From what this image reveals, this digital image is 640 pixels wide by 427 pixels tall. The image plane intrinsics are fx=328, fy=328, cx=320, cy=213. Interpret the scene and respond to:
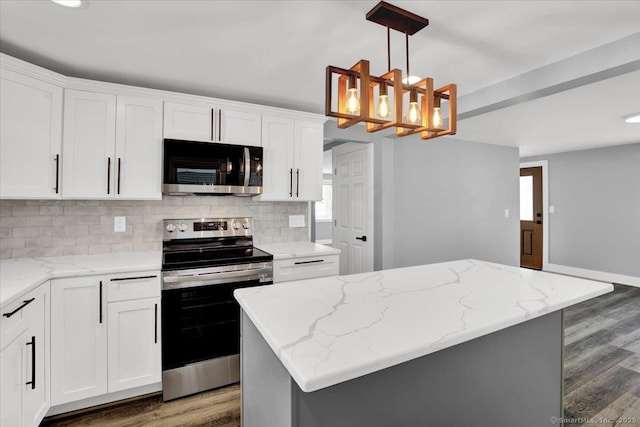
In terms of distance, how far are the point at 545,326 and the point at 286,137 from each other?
238 centimetres

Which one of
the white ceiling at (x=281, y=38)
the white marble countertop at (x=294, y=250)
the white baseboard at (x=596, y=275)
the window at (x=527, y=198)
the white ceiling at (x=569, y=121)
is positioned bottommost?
the white baseboard at (x=596, y=275)

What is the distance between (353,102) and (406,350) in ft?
3.37

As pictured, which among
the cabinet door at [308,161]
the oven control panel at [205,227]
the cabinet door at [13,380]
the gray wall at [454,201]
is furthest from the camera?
the gray wall at [454,201]

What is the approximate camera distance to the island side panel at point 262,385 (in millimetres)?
1018

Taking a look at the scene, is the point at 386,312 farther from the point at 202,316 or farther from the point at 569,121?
the point at 569,121

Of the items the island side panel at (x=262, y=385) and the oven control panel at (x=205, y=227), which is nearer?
the island side panel at (x=262, y=385)

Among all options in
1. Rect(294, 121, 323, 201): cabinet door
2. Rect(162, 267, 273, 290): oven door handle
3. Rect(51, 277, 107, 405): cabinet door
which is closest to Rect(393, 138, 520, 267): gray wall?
Rect(294, 121, 323, 201): cabinet door

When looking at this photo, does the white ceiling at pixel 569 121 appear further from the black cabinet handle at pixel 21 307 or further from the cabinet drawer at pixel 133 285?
the black cabinet handle at pixel 21 307

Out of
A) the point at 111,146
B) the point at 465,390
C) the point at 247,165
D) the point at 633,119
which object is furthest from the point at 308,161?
the point at 633,119

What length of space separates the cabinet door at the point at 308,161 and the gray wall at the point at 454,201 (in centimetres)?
124

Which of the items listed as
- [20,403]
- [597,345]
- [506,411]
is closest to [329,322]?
[506,411]

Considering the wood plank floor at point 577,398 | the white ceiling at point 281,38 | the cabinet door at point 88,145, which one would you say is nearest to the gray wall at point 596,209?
the wood plank floor at point 577,398

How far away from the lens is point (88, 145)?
2.32m

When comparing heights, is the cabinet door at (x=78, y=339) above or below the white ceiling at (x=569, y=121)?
below
